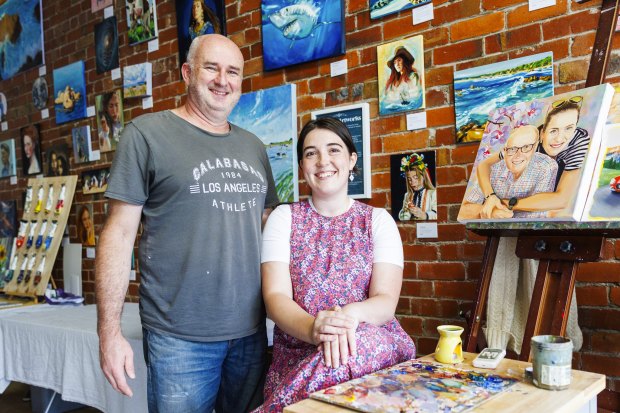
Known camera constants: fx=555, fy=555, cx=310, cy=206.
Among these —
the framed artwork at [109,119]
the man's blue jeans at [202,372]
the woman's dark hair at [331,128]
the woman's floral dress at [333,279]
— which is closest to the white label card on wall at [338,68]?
the woman's dark hair at [331,128]

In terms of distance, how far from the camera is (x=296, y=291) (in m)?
1.74

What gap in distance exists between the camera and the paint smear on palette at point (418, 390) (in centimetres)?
124

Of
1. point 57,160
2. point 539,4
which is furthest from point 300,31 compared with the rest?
point 57,160

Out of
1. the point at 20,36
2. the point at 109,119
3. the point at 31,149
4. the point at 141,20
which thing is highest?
the point at 20,36

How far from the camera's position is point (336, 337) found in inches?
58.1

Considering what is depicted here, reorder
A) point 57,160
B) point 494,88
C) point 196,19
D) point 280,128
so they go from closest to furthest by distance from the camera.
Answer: point 494,88, point 280,128, point 196,19, point 57,160

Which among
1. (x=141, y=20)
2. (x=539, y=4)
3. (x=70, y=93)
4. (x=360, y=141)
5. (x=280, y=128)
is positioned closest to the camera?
(x=539, y=4)

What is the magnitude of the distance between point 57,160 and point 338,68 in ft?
8.12

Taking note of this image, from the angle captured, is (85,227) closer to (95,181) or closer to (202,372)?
(95,181)

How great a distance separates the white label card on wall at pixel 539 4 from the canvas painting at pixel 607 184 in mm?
678

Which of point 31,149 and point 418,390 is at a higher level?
point 31,149

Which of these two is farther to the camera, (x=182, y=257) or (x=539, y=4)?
(x=539, y=4)

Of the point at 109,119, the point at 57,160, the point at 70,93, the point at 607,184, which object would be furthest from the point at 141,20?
the point at 607,184

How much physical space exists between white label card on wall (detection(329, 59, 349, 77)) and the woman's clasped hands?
4.45 ft
